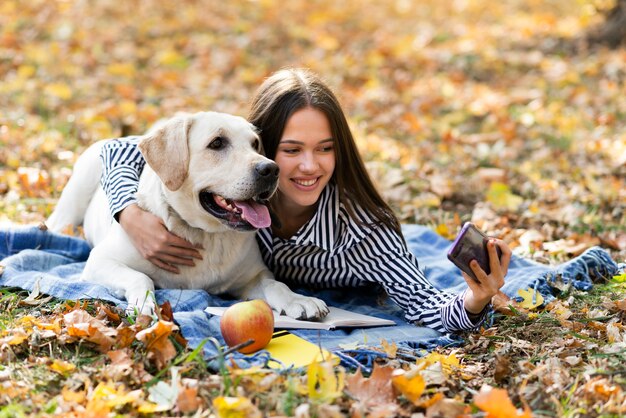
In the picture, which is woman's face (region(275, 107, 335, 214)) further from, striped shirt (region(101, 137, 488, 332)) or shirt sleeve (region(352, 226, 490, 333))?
shirt sleeve (region(352, 226, 490, 333))

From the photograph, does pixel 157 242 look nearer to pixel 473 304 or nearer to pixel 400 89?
pixel 473 304

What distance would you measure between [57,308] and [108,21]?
7648 mm

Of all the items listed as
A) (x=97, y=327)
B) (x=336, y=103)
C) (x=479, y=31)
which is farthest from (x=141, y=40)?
(x=97, y=327)

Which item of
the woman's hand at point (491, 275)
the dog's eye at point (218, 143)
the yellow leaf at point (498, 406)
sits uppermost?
the dog's eye at point (218, 143)

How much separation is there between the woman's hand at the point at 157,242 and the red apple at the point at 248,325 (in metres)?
0.72

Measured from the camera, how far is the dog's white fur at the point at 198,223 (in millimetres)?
3188

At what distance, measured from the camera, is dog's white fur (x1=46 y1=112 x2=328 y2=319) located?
3.19 meters

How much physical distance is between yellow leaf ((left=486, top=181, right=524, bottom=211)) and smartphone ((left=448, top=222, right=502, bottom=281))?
2.34 m

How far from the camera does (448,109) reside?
7.84 metres

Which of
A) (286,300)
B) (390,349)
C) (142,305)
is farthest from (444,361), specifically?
(142,305)

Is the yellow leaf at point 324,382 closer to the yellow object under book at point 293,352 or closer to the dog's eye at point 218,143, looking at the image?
the yellow object under book at point 293,352

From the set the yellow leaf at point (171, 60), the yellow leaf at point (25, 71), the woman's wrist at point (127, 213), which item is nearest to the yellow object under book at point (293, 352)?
the woman's wrist at point (127, 213)

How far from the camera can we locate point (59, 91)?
23.7 feet

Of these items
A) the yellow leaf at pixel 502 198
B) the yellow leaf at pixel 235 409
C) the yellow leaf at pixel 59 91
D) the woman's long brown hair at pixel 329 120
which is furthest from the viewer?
the yellow leaf at pixel 59 91
